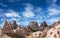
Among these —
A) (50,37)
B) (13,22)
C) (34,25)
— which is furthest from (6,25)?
(50,37)

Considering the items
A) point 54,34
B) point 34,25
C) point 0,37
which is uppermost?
point 54,34

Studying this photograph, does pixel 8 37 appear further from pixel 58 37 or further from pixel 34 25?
pixel 34 25

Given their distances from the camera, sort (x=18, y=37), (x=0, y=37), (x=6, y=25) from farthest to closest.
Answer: (x=6, y=25) → (x=18, y=37) → (x=0, y=37)

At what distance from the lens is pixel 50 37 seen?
6850 centimetres

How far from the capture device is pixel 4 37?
284 feet

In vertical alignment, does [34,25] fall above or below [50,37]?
below

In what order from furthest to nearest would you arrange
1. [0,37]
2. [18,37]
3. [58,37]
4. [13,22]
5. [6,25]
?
[13,22] < [6,25] < [18,37] < [0,37] < [58,37]

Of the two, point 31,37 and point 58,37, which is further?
point 31,37

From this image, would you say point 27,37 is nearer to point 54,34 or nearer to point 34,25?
point 54,34

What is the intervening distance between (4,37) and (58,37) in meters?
35.9

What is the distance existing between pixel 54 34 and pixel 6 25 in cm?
8837

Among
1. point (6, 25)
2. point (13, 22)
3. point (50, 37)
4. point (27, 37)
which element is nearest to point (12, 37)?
point (27, 37)

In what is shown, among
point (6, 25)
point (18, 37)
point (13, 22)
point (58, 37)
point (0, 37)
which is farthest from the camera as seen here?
point (13, 22)

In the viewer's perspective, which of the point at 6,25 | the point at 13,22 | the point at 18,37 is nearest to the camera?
the point at 18,37
